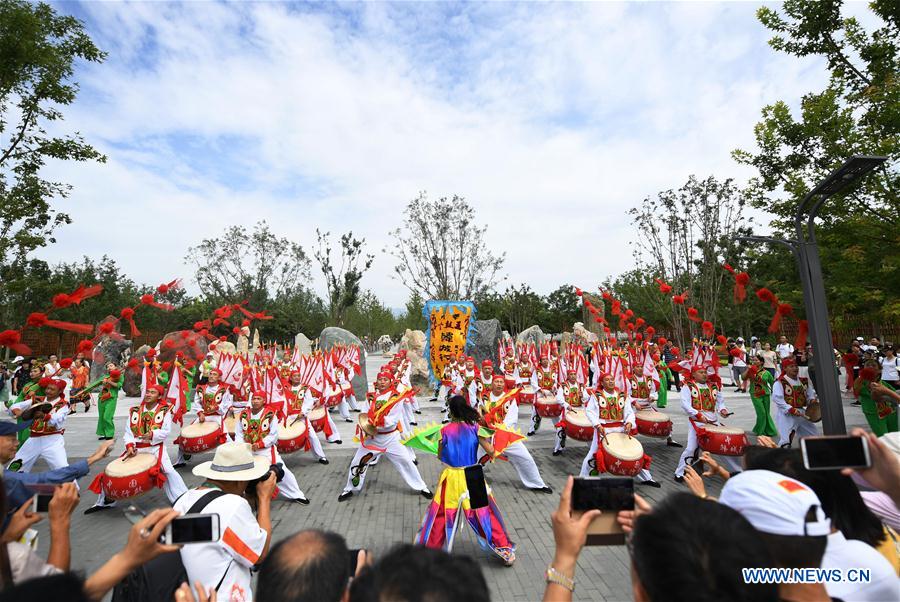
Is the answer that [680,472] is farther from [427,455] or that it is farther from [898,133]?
[898,133]

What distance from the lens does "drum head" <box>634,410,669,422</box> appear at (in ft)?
25.3

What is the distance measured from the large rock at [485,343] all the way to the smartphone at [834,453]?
15.9 metres

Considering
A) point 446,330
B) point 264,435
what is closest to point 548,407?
point 264,435

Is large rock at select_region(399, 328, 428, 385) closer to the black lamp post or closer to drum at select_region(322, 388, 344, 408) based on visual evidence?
drum at select_region(322, 388, 344, 408)

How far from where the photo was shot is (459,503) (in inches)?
162

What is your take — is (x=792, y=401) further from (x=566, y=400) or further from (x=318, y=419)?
(x=318, y=419)

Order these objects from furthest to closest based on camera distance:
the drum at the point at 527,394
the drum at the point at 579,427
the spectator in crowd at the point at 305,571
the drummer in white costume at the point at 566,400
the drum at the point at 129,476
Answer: the drum at the point at 527,394, the drummer in white costume at the point at 566,400, the drum at the point at 579,427, the drum at the point at 129,476, the spectator in crowd at the point at 305,571

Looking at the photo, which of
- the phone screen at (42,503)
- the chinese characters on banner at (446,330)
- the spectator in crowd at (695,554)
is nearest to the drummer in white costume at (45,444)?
the phone screen at (42,503)

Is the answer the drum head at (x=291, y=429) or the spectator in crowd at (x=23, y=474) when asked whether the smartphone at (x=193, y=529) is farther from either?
the drum head at (x=291, y=429)

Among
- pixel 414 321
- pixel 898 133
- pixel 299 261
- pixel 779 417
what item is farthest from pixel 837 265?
pixel 414 321

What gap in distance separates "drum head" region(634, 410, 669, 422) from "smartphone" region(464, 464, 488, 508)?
4712 mm

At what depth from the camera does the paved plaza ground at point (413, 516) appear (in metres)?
3.97

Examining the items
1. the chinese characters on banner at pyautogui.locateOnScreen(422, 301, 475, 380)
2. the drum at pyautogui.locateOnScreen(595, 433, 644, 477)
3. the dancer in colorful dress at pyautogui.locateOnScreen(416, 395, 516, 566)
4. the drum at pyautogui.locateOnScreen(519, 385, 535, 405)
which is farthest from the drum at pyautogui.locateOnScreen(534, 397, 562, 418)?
the chinese characters on banner at pyautogui.locateOnScreen(422, 301, 475, 380)

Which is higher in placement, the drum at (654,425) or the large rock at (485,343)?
the large rock at (485,343)
